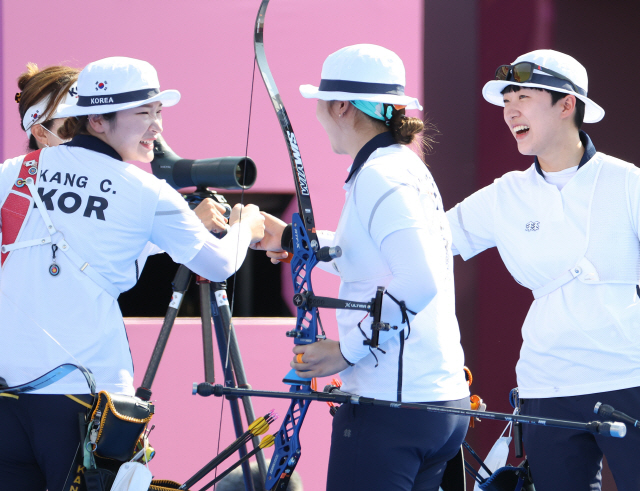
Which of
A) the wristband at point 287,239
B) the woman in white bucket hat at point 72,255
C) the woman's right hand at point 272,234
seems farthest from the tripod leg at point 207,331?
the woman in white bucket hat at point 72,255

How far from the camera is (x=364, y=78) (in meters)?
1.57

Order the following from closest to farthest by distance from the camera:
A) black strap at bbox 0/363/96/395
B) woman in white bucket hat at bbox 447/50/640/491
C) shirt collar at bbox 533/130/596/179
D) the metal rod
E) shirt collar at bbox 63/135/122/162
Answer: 1. the metal rod
2. black strap at bbox 0/363/96/395
3. shirt collar at bbox 63/135/122/162
4. woman in white bucket hat at bbox 447/50/640/491
5. shirt collar at bbox 533/130/596/179

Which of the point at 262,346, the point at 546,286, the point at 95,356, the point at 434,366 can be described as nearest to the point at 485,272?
the point at 262,346

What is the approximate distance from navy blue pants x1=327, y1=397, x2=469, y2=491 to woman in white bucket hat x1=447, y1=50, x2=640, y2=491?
494 millimetres

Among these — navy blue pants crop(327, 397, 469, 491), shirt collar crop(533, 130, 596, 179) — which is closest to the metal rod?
navy blue pants crop(327, 397, 469, 491)

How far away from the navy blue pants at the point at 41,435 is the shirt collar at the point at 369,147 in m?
0.76

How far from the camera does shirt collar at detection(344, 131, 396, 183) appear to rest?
1.56m

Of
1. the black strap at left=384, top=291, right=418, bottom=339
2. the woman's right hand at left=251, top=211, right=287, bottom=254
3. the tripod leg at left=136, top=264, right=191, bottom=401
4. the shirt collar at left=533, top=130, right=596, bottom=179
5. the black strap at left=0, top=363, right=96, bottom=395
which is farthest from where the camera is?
the tripod leg at left=136, top=264, right=191, bottom=401

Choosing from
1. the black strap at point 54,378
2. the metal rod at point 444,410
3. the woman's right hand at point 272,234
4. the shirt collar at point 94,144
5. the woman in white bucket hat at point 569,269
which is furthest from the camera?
the woman's right hand at point 272,234

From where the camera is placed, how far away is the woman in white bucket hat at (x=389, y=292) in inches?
56.1

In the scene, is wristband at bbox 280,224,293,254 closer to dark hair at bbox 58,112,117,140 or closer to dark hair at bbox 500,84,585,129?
dark hair at bbox 58,112,117,140

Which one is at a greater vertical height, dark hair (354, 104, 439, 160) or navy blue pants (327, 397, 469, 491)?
dark hair (354, 104, 439, 160)

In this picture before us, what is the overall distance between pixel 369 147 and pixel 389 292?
0.34 metres

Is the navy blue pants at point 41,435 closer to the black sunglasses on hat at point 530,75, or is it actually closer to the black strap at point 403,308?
the black strap at point 403,308
